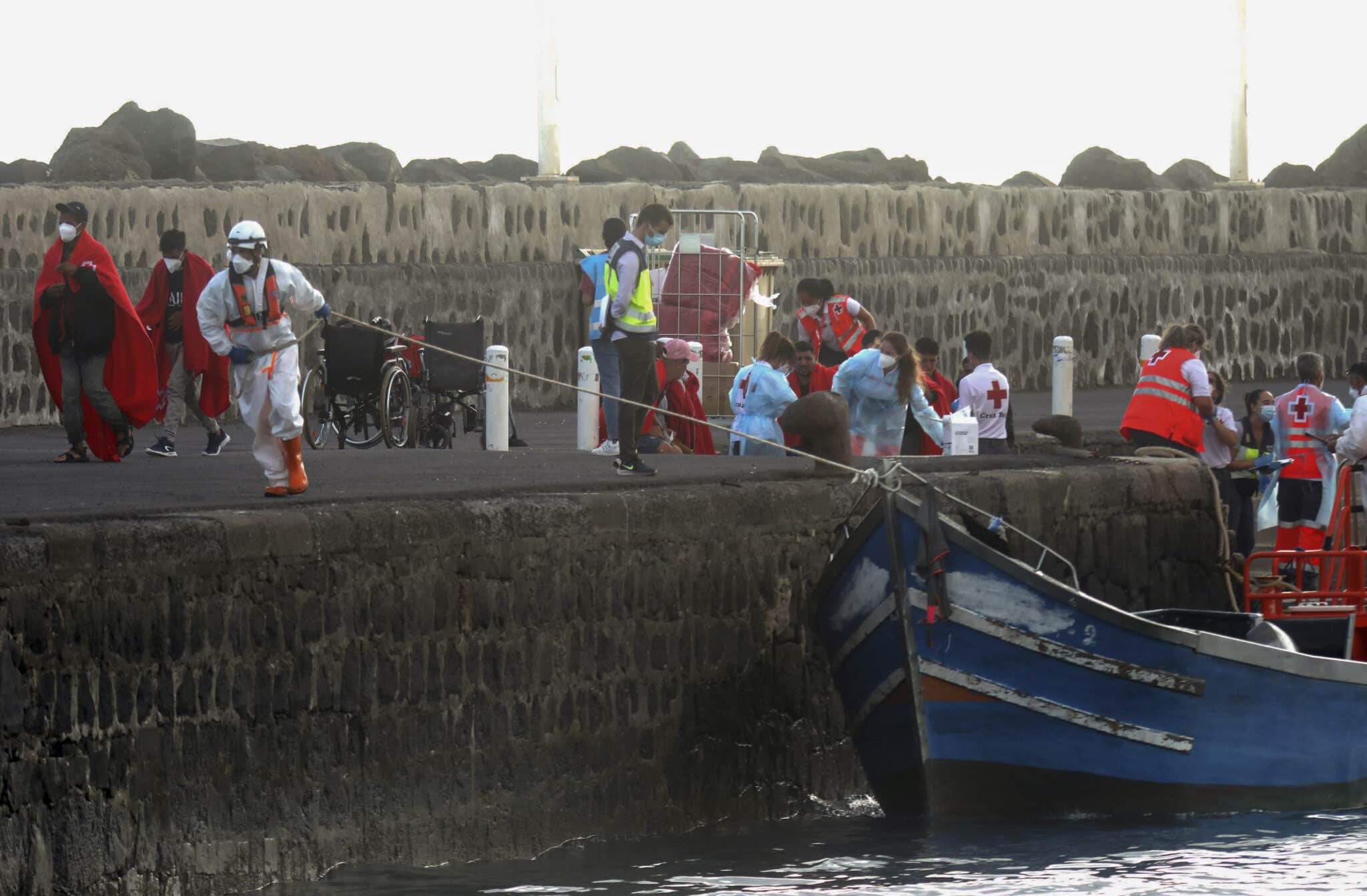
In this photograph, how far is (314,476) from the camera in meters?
13.4

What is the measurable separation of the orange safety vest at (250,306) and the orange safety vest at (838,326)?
748cm

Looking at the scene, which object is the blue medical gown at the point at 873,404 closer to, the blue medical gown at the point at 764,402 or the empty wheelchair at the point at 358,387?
the blue medical gown at the point at 764,402

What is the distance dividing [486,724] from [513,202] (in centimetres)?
1374

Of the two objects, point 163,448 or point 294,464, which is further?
point 163,448

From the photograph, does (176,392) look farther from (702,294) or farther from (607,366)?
(702,294)

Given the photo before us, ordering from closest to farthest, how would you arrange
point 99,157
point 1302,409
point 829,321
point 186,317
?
point 186,317
point 1302,409
point 829,321
point 99,157

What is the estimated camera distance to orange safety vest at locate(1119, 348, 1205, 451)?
1609 cm

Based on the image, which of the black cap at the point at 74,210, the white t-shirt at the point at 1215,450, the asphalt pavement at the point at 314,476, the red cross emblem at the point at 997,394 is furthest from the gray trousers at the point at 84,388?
the white t-shirt at the point at 1215,450

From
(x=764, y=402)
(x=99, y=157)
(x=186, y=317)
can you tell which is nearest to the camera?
(x=764, y=402)

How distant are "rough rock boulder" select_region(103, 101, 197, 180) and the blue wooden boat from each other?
23671 millimetres

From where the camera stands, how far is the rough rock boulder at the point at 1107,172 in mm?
42312

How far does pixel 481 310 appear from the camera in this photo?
22.8 metres

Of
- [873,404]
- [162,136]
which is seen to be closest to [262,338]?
[873,404]

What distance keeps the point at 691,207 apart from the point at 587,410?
7849 millimetres
